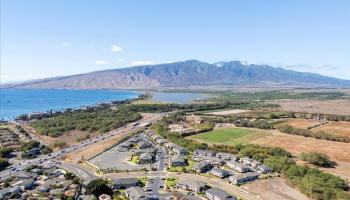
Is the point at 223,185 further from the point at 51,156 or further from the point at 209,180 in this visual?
the point at 51,156

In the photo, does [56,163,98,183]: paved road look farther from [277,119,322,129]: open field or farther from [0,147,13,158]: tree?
[277,119,322,129]: open field

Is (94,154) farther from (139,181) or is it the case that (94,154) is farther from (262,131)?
(262,131)

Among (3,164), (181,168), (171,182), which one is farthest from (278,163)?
(3,164)

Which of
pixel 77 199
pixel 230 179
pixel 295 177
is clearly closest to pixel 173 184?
pixel 230 179

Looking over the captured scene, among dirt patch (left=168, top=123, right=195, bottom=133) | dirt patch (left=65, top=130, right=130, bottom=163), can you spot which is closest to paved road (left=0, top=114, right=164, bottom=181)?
dirt patch (left=65, top=130, right=130, bottom=163)

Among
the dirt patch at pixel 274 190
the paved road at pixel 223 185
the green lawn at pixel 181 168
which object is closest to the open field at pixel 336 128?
the dirt patch at pixel 274 190

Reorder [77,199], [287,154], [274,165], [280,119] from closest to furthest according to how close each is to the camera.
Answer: [77,199] → [274,165] → [287,154] → [280,119]
